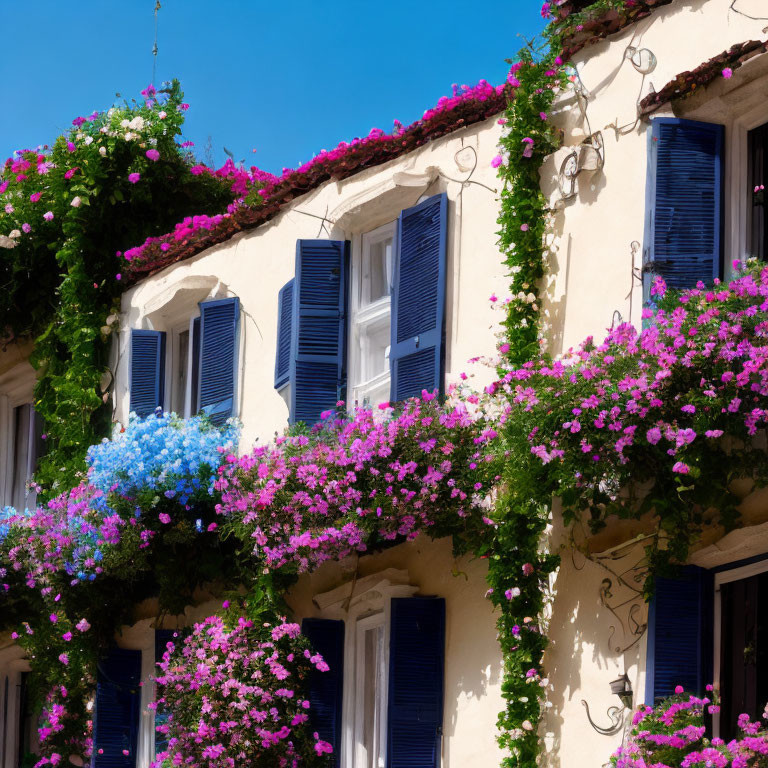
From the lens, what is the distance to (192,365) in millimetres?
14672

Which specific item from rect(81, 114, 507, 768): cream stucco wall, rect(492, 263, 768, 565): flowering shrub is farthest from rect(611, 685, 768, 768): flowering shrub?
rect(81, 114, 507, 768): cream stucco wall

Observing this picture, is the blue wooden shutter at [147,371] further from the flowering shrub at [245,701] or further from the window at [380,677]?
the window at [380,677]

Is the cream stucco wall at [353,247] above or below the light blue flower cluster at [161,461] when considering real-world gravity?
above

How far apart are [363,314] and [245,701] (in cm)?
301

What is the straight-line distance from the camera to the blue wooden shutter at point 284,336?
12.7 metres

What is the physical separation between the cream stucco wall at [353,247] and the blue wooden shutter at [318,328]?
251 mm

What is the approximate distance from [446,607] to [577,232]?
261 centimetres

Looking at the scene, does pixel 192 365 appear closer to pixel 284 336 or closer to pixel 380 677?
pixel 284 336

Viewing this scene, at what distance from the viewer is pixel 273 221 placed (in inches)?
537

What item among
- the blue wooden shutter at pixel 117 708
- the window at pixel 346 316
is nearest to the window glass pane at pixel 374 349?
the window at pixel 346 316

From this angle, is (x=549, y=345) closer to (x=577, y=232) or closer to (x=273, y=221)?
(x=577, y=232)

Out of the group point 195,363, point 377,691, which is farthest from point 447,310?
point 195,363

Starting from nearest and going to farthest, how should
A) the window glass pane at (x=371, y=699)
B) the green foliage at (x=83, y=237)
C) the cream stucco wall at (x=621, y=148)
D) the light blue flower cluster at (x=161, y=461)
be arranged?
the cream stucco wall at (x=621, y=148) → the window glass pane at (x=371, y=699) → the light blue flower cluster at (x=161, y=461) → the green foliage at (x=83, y=237)

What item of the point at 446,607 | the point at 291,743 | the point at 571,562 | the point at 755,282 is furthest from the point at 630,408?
the point at 291,743
